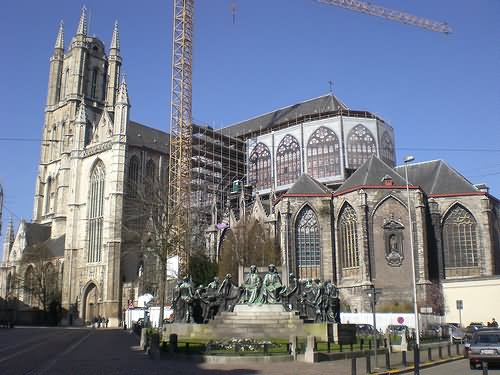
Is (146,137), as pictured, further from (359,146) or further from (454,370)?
(454,370)

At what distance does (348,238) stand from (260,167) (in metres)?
21.6

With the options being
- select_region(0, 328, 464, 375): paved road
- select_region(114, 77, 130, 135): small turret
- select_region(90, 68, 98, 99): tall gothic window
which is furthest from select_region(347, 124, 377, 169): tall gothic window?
select_region(90, 68, 98, 99): tall gothic window

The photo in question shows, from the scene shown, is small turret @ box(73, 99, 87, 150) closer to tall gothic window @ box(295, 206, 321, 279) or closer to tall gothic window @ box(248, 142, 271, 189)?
tall gothic window @ box(248, 142, 271, 189)

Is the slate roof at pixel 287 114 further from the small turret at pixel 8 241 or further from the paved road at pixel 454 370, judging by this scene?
the paved road at pixel 454 370

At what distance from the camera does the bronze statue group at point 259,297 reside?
2419 centimetres

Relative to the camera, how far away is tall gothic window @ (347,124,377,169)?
2280 inches

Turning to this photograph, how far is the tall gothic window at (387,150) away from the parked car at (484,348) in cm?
4312

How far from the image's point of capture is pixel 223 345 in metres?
18.6

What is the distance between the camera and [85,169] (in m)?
68.6

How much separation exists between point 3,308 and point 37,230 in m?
11.8

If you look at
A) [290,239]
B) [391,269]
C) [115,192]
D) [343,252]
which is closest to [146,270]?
[115,192]

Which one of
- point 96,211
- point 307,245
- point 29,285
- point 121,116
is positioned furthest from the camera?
point 29,285

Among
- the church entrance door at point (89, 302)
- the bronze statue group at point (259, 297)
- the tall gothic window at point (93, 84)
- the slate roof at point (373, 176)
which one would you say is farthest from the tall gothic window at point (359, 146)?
the tall gothic window at point (93, 84)

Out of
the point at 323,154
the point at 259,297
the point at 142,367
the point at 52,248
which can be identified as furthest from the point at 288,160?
the point at 142,367
